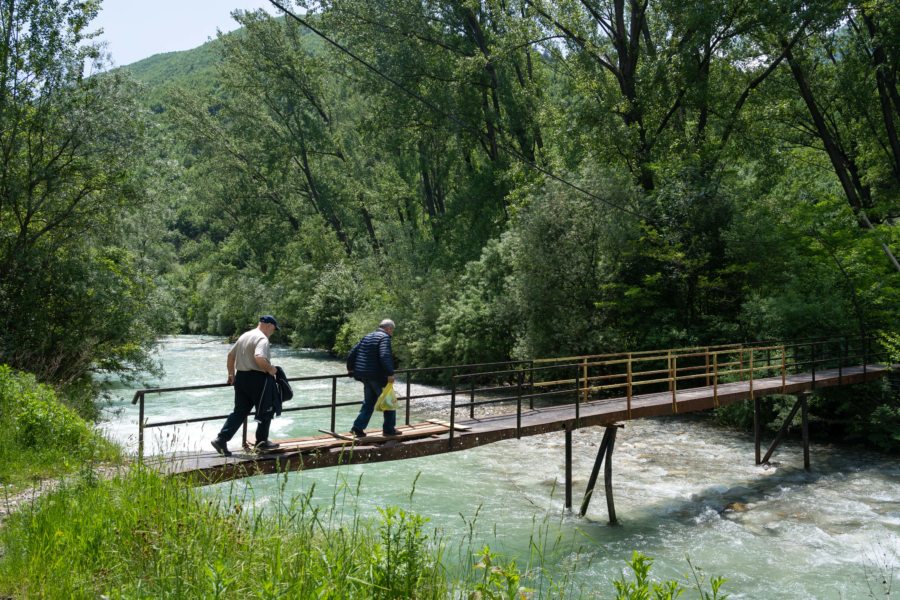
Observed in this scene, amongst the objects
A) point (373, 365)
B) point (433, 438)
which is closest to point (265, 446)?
point (373, 365)

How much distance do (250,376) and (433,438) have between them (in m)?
3.05

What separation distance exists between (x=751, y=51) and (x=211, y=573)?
29.8 m

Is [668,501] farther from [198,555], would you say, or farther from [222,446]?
[198,555]

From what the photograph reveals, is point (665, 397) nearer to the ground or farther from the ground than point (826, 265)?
nearer to the ground

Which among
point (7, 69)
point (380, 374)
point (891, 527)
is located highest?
point (7, 69)

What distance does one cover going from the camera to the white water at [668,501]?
9.99m

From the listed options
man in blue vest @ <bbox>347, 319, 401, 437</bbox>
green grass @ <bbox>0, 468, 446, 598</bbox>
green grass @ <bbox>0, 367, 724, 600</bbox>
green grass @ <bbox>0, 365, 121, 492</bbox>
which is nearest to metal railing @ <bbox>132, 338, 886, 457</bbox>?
man in blue vest @ <bbox>347, 319, 401, 437</bbox>

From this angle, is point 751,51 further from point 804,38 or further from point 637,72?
point 637,72

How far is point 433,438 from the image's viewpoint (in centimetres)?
1026

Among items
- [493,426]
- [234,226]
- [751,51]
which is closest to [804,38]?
[751,51]

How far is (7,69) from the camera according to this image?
17.5m

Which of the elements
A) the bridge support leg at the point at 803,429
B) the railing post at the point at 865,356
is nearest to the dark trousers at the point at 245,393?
the bridge support leg at the point at 803,429

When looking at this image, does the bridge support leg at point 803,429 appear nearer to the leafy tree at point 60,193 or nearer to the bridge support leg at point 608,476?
the bridge support leg at point 608,476

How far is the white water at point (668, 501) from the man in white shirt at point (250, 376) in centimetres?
81
